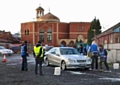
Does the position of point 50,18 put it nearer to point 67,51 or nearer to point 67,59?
point 67,51

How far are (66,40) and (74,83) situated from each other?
77206 millimetres

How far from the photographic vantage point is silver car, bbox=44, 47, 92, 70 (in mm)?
17495

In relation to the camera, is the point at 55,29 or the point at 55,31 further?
the point at 55,31

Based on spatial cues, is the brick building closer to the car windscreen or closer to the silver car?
the silver car

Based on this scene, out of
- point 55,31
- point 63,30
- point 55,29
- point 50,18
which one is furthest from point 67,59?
point 50,18

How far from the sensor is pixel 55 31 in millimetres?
88625

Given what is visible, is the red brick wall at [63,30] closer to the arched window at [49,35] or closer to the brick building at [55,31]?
the brick building at [55,31]

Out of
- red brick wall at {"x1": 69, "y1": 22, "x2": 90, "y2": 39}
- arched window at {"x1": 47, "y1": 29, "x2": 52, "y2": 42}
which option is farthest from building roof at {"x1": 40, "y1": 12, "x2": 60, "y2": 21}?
red brick wall at {"x1": 69, "y1": 22, "x2": 90, "y2": 39}

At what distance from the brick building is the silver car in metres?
67.6

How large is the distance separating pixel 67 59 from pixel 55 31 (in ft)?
233

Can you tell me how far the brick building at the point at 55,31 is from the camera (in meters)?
88.5

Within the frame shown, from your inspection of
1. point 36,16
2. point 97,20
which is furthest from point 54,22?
point 97,20

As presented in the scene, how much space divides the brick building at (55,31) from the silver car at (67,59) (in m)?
67.6

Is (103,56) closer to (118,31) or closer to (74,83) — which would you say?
(74,83)
